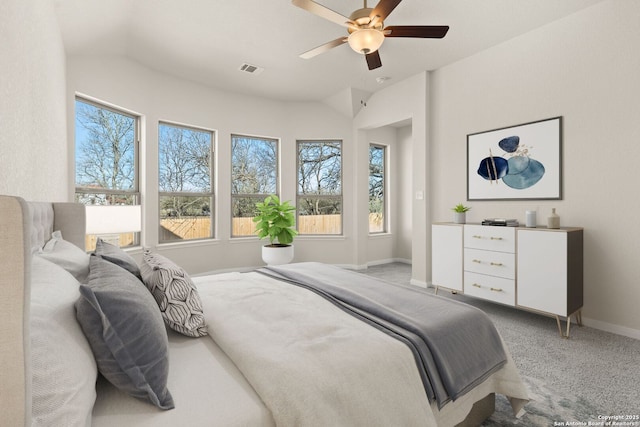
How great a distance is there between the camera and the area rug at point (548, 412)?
1592 mm

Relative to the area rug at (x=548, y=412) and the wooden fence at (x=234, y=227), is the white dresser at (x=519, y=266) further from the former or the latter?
the wooden fence at (x=234, y=227)

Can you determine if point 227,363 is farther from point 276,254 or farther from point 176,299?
point 276,254

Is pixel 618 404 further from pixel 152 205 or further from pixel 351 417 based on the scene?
pixel 152 205

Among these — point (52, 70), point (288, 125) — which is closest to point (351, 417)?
point (52, 70)

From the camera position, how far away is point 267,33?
10.6 feet

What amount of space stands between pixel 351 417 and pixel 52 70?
2.97 meters

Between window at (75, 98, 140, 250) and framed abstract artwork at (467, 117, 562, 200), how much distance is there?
13.5ft

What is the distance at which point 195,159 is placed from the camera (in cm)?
468

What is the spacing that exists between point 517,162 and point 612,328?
5.60 ft

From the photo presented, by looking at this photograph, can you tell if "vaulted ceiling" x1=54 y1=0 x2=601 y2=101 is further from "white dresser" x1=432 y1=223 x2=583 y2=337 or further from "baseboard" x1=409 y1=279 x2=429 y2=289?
"baseboard" x1=409 y1=279 x2=429 y2=289

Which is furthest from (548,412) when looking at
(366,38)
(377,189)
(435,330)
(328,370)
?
(377,189)

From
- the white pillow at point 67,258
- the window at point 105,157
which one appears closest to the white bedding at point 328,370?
the white pillow at point 67,258

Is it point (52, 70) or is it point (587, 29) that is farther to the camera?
point (587, 29)

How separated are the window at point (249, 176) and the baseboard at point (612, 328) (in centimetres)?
430
